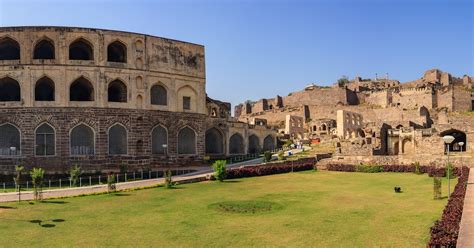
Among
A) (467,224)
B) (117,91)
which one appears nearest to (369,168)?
(117,91)

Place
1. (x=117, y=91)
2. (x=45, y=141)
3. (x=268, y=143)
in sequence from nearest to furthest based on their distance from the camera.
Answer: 1. (x=45, y=141)
2. (x=117, y=91)
3. (x=268, y=143)

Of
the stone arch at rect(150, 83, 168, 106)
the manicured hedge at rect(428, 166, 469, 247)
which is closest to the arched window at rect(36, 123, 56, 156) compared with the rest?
the stone arch at rect(150, 83, 168, 106)

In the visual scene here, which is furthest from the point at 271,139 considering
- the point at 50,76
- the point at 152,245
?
the point at 152,245

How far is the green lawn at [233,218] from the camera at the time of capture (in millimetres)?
11578

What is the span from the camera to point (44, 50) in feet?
106

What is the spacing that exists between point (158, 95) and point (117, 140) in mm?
4750

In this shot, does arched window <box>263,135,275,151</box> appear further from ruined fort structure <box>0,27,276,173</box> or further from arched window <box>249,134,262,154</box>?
ruined fort structure <box>0,27,276,173</box>

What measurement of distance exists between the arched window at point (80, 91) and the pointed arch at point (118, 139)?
2.72 metres

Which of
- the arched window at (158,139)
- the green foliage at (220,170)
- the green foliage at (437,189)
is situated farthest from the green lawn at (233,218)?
the arched window at (158,139)

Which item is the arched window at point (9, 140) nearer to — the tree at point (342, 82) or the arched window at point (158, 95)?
Result: the arched window at point (158, 95)

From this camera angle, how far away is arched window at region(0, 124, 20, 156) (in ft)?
97.0

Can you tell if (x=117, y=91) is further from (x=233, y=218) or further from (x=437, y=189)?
(x=437, y=189)

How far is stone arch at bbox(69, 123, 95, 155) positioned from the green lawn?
9873 mm

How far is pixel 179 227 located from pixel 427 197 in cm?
1068
